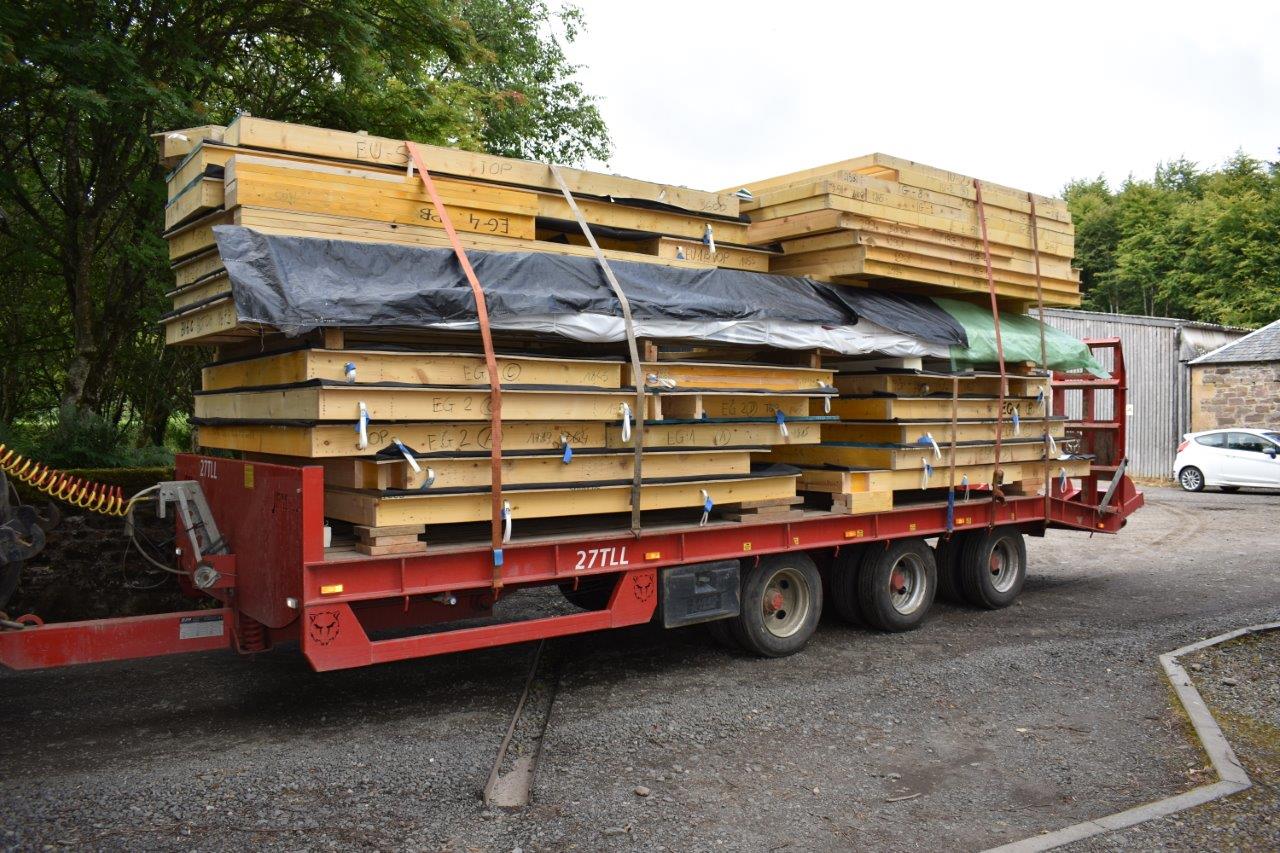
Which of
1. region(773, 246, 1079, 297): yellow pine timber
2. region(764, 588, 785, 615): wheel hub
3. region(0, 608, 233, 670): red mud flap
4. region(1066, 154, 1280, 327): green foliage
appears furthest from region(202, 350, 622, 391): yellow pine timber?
region(1066, 154, 1280, 327): green foliage

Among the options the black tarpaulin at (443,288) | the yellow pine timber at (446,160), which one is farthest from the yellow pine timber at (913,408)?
the yellow pine timber at (446,160)

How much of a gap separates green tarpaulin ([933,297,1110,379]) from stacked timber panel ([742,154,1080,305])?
25 centimetres

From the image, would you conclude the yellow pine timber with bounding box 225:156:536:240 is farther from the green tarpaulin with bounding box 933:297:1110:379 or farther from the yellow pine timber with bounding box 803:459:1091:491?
the green tarpaulin with bounding box 933:297:1110:379

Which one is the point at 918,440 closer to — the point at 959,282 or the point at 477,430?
the point at 959,282

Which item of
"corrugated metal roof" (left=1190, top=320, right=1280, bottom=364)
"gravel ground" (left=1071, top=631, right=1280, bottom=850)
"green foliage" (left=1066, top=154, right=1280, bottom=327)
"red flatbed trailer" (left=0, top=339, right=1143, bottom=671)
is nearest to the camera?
"gravel ground" (left=1071, top=631, right=1280, bottom=850)

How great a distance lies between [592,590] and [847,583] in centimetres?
232

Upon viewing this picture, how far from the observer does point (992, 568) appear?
394 inches

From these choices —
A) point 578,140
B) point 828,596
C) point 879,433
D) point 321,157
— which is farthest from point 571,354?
point 578,140

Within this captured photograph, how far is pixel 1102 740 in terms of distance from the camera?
6012 millimetres

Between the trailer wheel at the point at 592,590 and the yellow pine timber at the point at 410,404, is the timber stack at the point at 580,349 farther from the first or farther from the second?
the trailer wheel at the point at 592,590

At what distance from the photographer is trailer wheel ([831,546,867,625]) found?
8.76m

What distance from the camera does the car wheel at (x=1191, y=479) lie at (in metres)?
23.5

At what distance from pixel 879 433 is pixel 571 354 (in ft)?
9.81

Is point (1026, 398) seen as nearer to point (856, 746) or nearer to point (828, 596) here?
point (828, 596)
